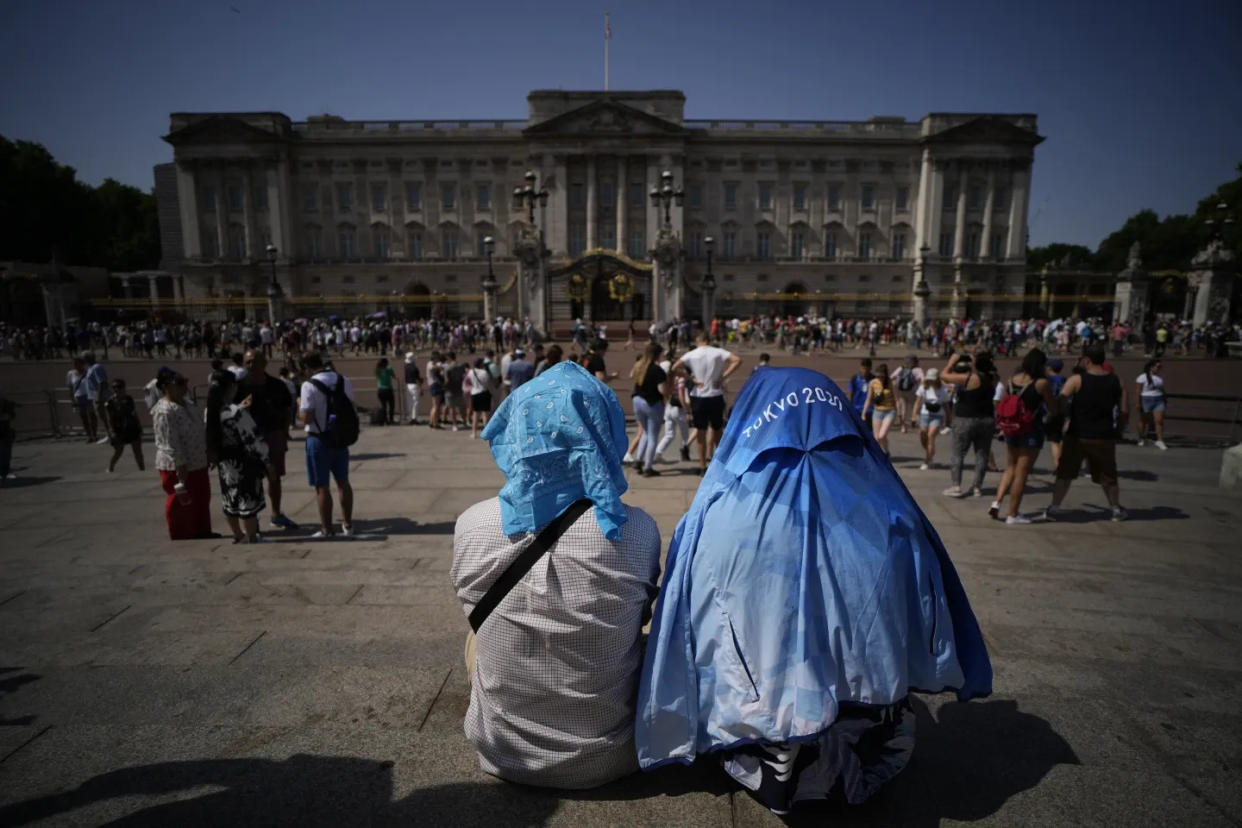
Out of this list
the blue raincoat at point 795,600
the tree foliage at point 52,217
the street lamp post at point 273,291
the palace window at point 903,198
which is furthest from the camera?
the palace window at point 903,198

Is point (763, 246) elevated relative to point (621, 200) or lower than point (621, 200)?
lower

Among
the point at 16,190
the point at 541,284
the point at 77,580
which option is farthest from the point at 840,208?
the point at 16,190

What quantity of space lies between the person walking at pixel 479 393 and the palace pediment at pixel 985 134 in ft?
184

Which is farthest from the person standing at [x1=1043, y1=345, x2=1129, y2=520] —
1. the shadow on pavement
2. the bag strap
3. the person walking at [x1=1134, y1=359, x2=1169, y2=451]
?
the bag strap

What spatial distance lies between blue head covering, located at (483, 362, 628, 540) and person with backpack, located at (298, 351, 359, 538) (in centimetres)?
393

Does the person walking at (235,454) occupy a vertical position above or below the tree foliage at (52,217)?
below

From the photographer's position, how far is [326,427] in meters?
5.67

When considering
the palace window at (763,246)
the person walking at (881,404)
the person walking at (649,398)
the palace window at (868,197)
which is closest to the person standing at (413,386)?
the person walking at (649,398)

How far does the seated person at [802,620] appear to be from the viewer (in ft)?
6.98

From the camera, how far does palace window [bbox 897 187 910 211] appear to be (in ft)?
188

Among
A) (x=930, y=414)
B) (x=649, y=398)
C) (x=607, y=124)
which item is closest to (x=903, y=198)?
(x=607, y=124)

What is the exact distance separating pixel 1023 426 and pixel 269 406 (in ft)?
24.3

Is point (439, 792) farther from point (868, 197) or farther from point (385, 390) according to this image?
point (868, 197)

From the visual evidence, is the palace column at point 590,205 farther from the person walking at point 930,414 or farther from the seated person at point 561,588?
the seated person at point 561,588
